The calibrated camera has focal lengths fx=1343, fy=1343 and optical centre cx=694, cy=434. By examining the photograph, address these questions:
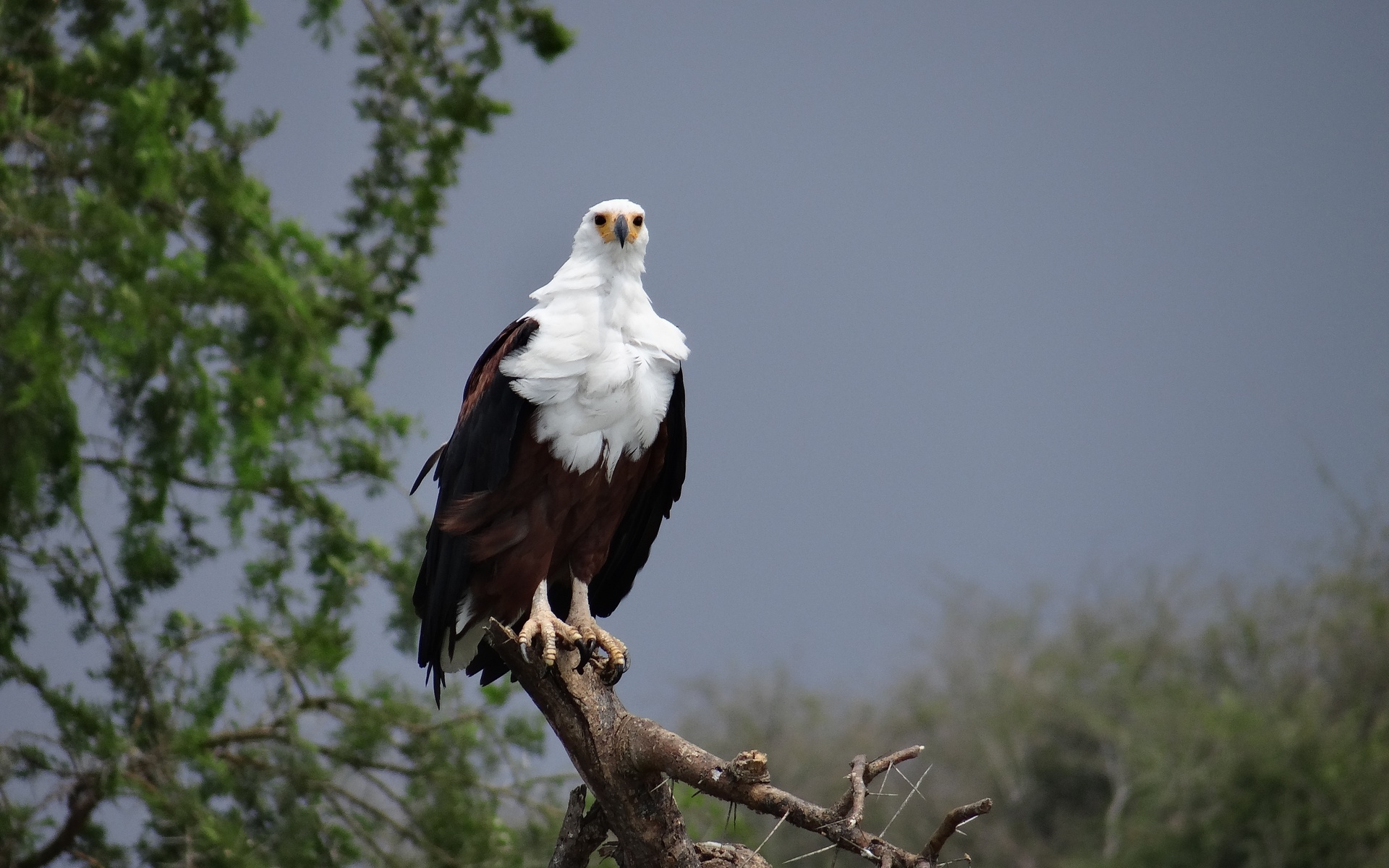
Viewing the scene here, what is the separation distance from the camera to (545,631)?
344 cm

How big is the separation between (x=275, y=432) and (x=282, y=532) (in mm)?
640

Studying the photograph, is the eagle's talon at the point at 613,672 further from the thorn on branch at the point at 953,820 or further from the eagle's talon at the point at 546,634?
the thorn on branch at the point at 953,820

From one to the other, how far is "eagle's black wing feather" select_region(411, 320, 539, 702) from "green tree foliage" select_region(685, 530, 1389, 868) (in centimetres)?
775

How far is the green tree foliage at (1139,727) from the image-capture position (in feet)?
42.8

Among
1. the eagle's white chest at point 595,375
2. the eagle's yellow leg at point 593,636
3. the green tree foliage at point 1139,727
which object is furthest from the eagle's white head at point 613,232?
the green tree foliage at point 1139,727

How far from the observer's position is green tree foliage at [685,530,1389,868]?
514 inches

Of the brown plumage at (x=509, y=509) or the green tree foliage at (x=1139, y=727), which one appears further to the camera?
the green tree foliage at (x=1139, y=727)

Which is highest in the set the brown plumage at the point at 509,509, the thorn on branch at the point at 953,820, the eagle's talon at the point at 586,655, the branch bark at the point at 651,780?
the brown plumage at the point at 509,509

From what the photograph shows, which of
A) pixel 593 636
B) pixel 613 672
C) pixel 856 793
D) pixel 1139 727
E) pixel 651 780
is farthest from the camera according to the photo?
pixel 1139 727

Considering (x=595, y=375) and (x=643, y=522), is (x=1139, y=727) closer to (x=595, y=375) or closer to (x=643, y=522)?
(x=643, y=522)

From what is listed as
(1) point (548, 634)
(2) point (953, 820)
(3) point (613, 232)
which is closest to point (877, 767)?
(2) point (953, 820)

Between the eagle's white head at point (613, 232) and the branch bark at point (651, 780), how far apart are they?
1137 mm

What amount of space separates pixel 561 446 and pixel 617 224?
689mm

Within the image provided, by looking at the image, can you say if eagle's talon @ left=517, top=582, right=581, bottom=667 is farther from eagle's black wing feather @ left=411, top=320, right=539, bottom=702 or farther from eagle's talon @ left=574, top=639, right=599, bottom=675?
eagle's black wing feather @ left=411, top=320, right=539, bottom=702
